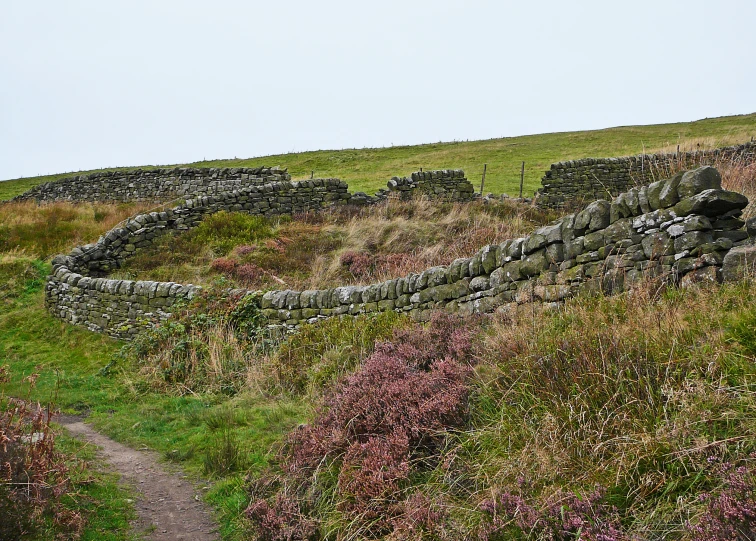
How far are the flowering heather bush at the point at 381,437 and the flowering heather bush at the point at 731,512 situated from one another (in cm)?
166

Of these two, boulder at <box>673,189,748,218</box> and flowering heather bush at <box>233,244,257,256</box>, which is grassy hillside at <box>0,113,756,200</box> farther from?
boulder at <box>673,189,748,218</box>

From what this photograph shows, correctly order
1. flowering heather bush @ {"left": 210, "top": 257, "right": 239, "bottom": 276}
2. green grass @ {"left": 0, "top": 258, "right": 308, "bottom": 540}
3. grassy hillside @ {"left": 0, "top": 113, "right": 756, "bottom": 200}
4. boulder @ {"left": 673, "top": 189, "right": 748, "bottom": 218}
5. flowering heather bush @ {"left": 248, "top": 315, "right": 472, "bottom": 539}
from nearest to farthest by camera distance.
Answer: flowering heather bush @ {"left": 248, "top": 315, "right": 472, "bottom": 539} → green grass @ {"left": 0, "top": 258, "right": 308, "bottom": 540} → boulder @ {"left": 673, "top": 189, "right": 748, "bottom": 218} → flowering heather bush @ {"left": 210, "top": 257, "right": 239, "bottom": 276} → grassy hillside @ {"left": 0, "top": 113, "right": 756, "bottom": 200}

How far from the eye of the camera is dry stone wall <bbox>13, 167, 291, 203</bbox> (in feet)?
83.4

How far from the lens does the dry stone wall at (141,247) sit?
497 inches

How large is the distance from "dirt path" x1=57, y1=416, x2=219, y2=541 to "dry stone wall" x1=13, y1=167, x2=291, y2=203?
18769 mm

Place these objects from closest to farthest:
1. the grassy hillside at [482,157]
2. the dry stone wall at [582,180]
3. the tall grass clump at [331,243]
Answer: the tall grass clump at [331,243]
the dry stone wall at [582,180]
the grassy hillside at [482,157]

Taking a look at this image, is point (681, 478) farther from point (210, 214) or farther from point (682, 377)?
point (210, 214)

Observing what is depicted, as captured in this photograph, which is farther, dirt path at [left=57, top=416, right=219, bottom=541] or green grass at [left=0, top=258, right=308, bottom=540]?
green grass at [left=0, top=258, right=308, bottom=540]

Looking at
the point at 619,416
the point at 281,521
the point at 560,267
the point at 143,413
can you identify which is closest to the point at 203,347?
the point at 143,413

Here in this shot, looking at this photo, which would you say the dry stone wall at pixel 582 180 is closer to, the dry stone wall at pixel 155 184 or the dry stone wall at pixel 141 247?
the dry stone wall at pixel 141 247

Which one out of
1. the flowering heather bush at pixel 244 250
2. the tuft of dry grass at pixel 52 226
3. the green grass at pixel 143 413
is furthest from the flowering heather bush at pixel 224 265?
the tuft of dry grass at pixel 52 226

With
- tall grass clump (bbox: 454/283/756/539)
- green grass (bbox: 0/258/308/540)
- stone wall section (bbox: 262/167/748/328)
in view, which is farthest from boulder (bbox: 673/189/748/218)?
green grass (bbox: 0/258/308/540)

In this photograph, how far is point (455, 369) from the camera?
533cm

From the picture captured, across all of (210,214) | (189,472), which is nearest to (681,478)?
(189,472)
